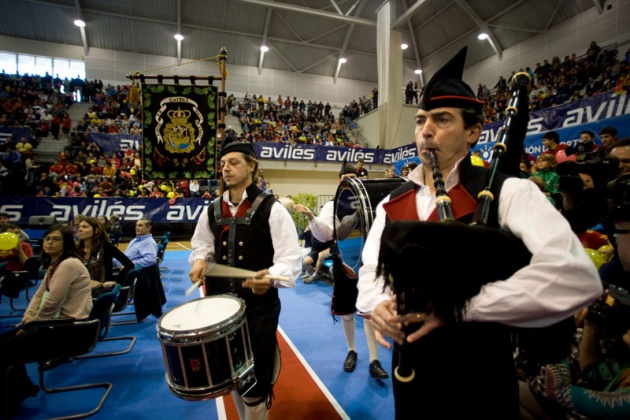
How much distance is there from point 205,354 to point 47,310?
7.94 ft

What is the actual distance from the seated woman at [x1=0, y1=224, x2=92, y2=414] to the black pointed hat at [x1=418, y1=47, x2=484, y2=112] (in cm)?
357

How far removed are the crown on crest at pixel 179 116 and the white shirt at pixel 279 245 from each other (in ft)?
8.27

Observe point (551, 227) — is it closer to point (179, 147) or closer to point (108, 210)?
point (179, 147)

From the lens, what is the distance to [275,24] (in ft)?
69.2

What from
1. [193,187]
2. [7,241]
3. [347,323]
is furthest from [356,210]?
[193,187]

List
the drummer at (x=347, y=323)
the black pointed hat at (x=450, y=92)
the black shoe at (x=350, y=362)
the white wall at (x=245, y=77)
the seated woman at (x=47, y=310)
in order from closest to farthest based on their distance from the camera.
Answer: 1. the black pointed hat at (x=450, y=92)
2. the seated woman at (x=47, y=310)
3. the drummer at (x=347, y=323)
4. the black shoe at (x=350, y=362)
5. the white wall at (x=245, y=77)

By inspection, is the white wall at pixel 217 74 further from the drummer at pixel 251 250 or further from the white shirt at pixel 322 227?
the drummer at pixel 251 250

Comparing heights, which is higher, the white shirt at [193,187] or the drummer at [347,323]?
the white shirt at [193,187]

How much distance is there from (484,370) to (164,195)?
14.1 meters

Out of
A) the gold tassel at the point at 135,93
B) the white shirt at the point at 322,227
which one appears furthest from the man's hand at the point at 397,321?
the gold tassel at the point at 135,93

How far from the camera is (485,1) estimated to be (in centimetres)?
1805

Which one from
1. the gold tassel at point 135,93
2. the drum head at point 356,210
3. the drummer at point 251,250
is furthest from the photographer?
the gold tassel at point 135,93

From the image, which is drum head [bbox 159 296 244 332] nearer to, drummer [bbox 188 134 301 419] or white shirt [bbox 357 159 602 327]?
drummer [bbox 188 134 301 419]

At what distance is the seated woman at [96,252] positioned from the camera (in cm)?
447
